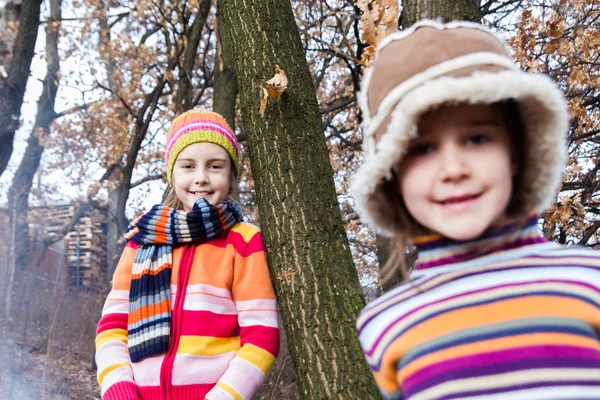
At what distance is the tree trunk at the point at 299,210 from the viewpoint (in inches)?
84.7

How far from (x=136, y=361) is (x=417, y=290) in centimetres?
136

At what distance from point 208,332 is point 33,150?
994 centimetres

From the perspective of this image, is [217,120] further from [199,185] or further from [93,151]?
[93,151]

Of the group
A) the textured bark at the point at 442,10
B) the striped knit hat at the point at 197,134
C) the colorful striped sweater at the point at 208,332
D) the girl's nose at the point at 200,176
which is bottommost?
the colorful striped sweater at the point at 208,332

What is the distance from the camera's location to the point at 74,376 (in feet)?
26.1

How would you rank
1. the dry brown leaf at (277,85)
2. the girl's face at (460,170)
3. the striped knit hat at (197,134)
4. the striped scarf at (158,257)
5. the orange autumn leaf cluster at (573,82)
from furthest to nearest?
the orange autumn leaf cluster at (573,82)
the striped knit hat at (197,134)
the dry brown leaf at (277,85)
the striped scarf at (158,257)
the girl's face at (460,170)

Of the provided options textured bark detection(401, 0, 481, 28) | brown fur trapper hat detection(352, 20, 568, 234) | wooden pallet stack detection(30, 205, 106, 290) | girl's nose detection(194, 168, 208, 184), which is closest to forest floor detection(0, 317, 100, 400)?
wooden pallet stack detection(30, 205, 106, 290)

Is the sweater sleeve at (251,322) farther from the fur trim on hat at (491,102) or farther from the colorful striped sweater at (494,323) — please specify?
the fur trim on hat at (491,102)

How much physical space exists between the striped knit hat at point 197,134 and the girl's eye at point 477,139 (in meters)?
1.44

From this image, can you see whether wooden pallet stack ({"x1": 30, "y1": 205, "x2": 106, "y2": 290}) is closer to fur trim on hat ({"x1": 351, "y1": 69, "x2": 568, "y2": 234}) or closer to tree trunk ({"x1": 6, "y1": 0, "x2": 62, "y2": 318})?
tree trunk ({"x1": 6, "y1": 0, "x2": 62, "y2": 318})

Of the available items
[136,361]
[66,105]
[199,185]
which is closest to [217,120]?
[199,185]

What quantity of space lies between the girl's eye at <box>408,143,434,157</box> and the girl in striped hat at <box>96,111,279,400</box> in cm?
114

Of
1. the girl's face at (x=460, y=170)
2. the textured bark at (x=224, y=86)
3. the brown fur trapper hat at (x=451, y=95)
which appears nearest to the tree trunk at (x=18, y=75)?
the textured bark at (x=224, y=86)

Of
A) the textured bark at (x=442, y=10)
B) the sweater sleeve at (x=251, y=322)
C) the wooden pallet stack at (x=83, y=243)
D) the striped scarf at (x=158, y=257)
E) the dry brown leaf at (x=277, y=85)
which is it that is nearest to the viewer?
the sweater sleeve at (x=251, y=322)
